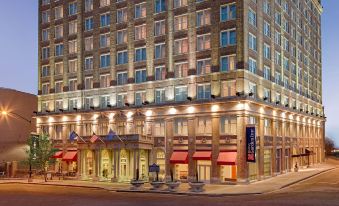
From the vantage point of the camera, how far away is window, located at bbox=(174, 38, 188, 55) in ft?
199

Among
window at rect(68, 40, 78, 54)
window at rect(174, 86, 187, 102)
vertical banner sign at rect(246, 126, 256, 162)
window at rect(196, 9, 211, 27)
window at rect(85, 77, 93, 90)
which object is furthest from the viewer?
window at rect(68, 40, 78, 54)

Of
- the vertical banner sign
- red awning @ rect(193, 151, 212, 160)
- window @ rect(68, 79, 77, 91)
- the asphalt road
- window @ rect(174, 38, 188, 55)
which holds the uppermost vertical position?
window @ rect(174, 38, 188, 55)

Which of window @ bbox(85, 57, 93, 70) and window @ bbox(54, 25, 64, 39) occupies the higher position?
window @ bbox(54, 25, 64, 39)

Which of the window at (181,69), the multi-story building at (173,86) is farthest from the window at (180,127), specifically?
the window at (181,69)

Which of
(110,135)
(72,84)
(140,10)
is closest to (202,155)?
(110,135)

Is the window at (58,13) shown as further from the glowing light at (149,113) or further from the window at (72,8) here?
the glowing light at (149,113)

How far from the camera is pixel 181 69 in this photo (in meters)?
61.0

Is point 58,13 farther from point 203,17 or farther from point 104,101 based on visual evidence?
point 203,17

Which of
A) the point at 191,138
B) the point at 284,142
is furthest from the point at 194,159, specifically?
the point at 284,142

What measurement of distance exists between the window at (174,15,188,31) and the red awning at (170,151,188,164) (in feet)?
53.7

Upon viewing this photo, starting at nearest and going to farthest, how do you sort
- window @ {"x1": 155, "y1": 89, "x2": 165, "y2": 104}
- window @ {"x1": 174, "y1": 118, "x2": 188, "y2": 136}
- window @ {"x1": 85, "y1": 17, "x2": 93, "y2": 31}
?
window @ {"x1": 174, "y1": 118, "x2": 188, "y2": 136}
window @ {"x1": 155, "y1": 89, "x2": 165, "y2": 104}
window @ {"x1": 85, "y1": 17, "x2": 93, "y2": 31}

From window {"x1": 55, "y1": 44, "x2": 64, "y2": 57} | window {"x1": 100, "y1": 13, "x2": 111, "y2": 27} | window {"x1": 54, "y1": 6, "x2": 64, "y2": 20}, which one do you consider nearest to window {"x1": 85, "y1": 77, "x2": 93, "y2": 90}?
window {"x1": 55, "y1": 44, "x2": 64, "y2": 57}

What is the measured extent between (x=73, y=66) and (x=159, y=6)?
19150 mm

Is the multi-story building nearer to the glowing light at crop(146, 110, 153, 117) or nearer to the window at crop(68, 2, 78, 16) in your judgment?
the glowing light at crop(146, 110, 153, 117)
